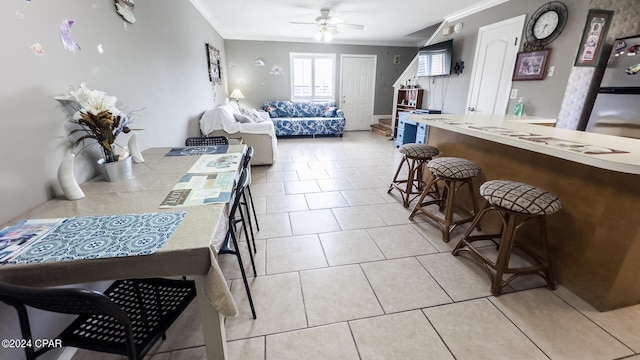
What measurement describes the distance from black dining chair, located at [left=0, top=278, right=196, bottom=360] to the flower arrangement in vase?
2.16 feet

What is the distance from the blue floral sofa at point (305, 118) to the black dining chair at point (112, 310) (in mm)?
5596

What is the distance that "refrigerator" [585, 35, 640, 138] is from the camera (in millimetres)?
2652

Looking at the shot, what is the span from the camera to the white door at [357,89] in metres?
7.39

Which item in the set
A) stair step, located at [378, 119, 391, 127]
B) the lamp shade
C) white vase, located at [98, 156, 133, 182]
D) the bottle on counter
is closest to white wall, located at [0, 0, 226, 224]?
white vase, located at [98, 156, 133, 182]

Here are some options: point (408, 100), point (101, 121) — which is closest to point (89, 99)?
point (101, 121)

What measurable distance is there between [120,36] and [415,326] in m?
2.74

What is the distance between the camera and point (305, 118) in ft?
22.7

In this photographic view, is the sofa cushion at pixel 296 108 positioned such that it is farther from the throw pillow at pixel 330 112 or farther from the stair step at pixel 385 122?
the stair step at pixel 385 122

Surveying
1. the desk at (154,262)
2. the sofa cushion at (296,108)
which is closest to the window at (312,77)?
the sofa cushion at (296,108)

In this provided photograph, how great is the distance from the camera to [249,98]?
7172 millimetres

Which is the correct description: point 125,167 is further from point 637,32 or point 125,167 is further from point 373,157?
point 637,32

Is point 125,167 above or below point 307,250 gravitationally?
above

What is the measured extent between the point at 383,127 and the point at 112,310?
7.17 m

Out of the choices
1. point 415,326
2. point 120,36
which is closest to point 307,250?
point 415,326
